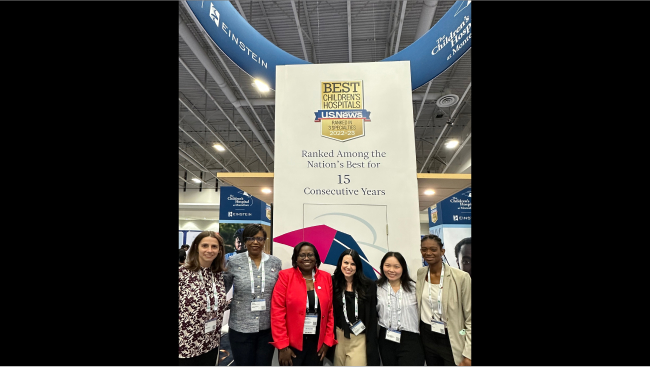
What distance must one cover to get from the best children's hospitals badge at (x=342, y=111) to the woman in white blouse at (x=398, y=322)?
1.40 metres

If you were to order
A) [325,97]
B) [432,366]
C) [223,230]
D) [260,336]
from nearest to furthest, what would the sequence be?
[432,366], [260,336], [325,97], [223,230]

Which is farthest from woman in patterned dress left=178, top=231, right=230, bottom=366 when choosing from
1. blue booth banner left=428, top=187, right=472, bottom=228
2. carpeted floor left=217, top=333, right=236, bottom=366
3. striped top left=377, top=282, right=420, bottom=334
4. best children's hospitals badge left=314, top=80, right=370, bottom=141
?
blue booth banner left=428, top=187, right=472, bottom=228

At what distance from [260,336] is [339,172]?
62.8 inches

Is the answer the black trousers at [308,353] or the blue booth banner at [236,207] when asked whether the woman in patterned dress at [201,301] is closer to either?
the black trousers at [308,353]

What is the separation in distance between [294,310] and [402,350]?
32.3 inches

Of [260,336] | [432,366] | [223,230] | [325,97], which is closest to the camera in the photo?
[432,366]

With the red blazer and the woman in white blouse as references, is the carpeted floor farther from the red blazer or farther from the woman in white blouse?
the woman in white blouse

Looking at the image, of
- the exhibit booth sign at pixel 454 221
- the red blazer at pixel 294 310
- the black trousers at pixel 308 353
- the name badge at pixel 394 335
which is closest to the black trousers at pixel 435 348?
the name badge at pixel 394 335

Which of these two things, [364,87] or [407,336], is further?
[364,87]

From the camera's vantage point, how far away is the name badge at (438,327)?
228 cm

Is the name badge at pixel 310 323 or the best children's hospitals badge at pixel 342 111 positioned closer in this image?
the name badge at pixel 310 323

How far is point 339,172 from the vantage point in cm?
324
